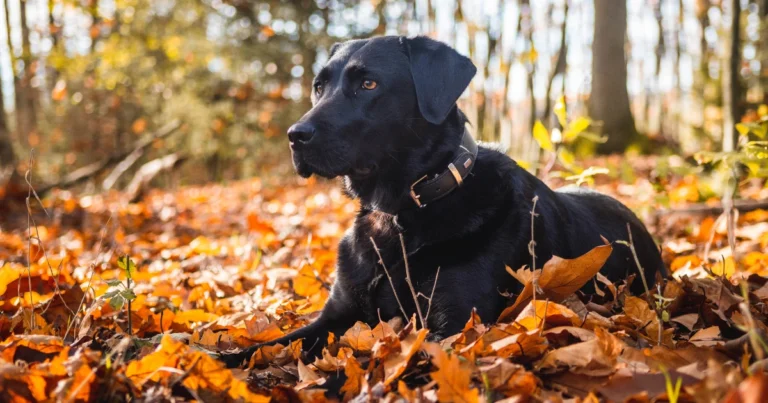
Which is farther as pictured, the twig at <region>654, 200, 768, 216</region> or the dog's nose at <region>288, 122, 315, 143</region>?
the twig at <region>654, 200, 768, 216</region>

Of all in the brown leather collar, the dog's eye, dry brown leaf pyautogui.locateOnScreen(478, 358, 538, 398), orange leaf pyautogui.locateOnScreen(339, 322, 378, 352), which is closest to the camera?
dry brown leaf pyautogui.locateOnScreen(478, 358, 538, 398)

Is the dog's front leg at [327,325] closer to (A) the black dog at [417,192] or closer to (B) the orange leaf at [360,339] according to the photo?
(A) the black dog at [417,192]

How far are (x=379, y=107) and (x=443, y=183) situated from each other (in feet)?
1.59

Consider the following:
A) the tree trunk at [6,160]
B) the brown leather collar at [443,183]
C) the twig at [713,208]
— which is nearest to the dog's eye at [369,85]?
the brown leather collar at [443,183]

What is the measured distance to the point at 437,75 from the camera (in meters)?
2.79

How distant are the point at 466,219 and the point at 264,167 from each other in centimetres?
1566

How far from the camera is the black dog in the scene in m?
2.51

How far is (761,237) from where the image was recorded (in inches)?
159

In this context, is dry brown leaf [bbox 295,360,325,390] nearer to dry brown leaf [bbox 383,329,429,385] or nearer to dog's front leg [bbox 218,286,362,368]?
dry brown leaf [bbox 383,329,429,385]

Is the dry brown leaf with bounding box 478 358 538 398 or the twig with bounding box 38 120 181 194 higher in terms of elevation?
the dry brown leaf with bounding box 478 358 538 398

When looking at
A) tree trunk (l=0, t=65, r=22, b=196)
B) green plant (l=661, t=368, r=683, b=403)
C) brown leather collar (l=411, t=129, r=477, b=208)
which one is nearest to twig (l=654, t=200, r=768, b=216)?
brown leather collar (l=411, t=129, r=477, b=208)

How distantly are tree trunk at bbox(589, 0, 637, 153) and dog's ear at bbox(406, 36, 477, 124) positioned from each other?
33.3 ft

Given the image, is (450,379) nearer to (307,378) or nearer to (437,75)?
(307,378)

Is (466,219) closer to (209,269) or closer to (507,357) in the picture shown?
(507,357)
